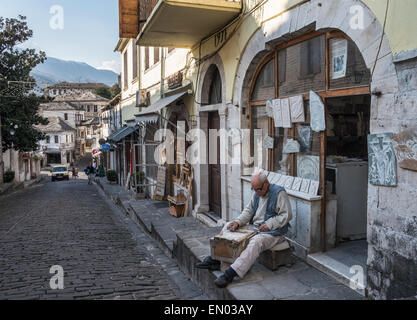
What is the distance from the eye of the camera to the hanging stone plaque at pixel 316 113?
502 centimetres

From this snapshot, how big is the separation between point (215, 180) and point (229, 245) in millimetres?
4434

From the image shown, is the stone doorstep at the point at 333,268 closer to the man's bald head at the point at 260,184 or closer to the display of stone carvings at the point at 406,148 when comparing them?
the man's bald head at the point at 260,184

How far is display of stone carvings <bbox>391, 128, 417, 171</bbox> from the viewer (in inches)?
132

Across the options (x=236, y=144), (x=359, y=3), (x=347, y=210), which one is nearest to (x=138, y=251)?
(x=236, y=144)

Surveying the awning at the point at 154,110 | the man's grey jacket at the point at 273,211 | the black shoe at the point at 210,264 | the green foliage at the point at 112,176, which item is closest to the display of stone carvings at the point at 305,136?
the man's grey jacket at the point at 273,211

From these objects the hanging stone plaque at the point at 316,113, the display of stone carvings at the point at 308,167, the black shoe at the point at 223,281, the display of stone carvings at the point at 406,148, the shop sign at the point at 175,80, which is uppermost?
the shop sign at the point at 175,80

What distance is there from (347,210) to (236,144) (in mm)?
2538

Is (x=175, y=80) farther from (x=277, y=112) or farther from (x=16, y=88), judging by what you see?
(x=16, y=88)

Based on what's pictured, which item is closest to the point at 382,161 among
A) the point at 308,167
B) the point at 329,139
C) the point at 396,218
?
the point at 396,218

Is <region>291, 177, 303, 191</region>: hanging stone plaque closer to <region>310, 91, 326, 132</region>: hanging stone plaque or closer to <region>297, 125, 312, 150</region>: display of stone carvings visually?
<region>297, 125, 312, 150</region>: display of stone carvings

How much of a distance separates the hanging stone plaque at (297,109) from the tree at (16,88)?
837 inches

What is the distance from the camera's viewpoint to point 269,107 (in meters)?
6.23
